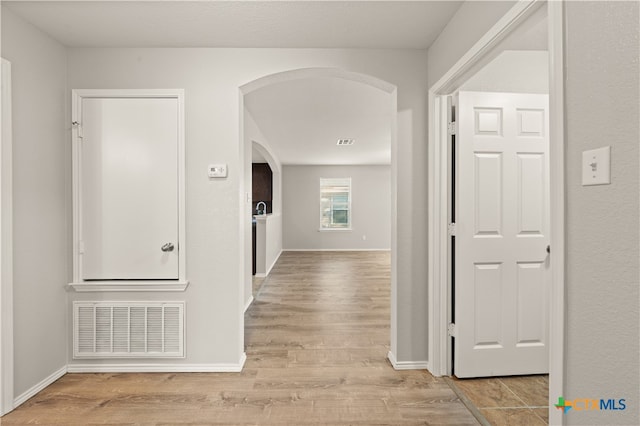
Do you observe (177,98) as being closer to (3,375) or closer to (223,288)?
(223,288)

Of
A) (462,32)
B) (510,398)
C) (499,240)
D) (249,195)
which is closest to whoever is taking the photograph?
(462,32)

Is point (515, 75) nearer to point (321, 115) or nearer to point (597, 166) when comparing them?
point (597, 166)

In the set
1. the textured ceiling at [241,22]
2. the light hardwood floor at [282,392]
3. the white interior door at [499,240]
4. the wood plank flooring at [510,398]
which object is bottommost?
the light hardwood floor at [282,392]

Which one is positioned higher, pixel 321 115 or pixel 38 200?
pixel 321 115

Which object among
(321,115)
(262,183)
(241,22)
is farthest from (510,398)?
(262,183)

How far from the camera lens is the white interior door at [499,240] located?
2.27 metres

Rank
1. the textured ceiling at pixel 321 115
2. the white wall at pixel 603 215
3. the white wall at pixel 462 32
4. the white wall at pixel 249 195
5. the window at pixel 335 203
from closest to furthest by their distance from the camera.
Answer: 1. the white wall at pixel 603 215
2. the white wall at pixel 462 32
3. the textured ceiling at pixel 321 115
4. the white wall at pixel 249 195
5. the window at pixel 335 203

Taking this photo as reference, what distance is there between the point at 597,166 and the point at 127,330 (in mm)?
2965

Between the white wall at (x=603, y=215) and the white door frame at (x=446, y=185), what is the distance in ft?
0.09

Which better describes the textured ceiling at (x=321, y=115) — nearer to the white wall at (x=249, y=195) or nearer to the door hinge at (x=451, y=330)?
→ the white wall at (x=249, y=195)

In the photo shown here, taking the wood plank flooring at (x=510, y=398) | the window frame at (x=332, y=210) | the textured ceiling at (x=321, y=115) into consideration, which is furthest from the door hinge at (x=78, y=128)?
the window frame at (x=332, y=210)

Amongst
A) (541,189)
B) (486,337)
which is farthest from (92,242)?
(541,189)

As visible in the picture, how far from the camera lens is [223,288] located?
244 cm

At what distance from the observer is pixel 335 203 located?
30.6 feet
